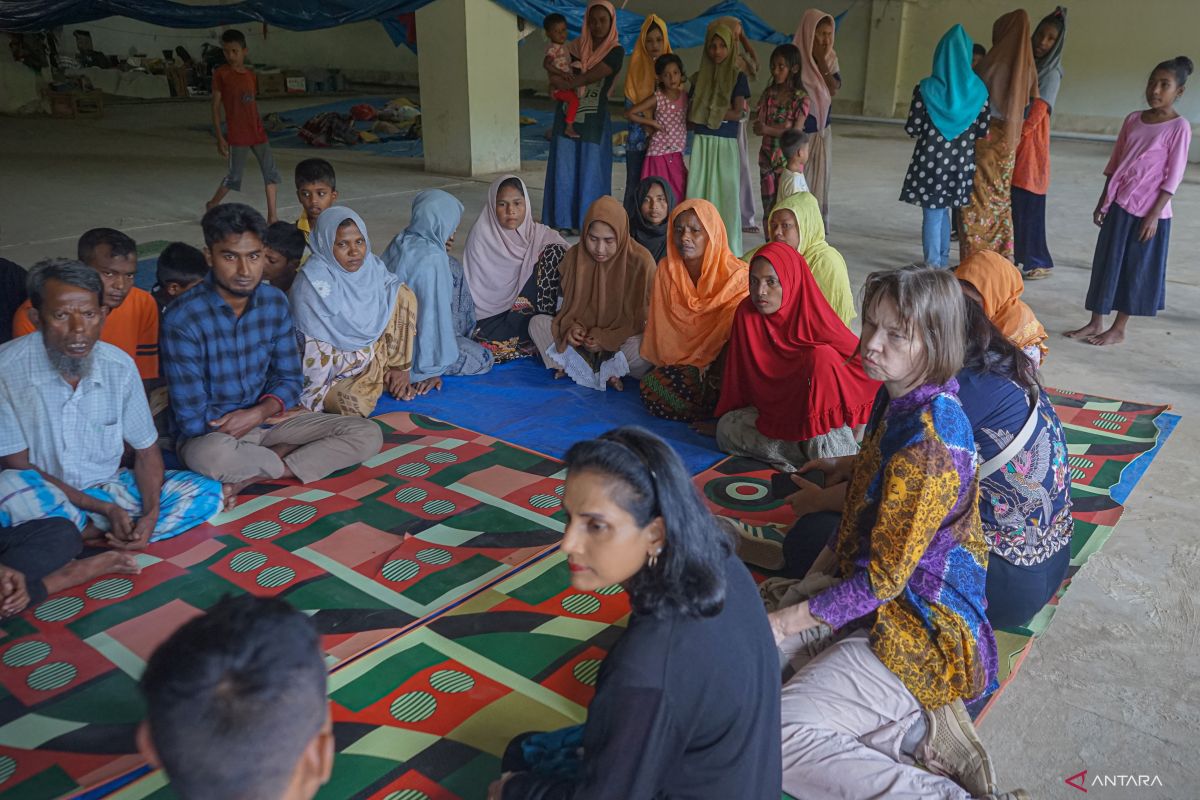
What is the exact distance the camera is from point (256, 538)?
2.94m

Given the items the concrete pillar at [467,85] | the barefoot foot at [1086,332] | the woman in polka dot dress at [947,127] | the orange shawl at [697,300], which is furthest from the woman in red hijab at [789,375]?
the concrete pillar at [467,85]

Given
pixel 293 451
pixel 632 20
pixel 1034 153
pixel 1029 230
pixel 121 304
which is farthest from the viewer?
pixel 632 20

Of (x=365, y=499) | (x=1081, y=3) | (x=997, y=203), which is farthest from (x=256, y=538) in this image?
(x=1081, y=3)

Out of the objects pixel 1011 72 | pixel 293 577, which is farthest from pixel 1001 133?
pixel 293 577

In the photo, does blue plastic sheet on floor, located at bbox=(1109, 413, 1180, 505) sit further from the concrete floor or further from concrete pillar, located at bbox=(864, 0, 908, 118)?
concrete pillar, located at bbox=(864, 0, 908, 118)

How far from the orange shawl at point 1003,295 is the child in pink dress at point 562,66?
4.14 metres

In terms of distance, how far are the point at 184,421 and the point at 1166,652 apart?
2.98 meters

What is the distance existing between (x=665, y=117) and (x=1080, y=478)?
408 centimetres

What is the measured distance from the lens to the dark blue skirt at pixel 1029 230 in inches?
241

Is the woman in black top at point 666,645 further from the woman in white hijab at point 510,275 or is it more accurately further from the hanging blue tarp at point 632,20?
the hanging blue tarp at point 632,20

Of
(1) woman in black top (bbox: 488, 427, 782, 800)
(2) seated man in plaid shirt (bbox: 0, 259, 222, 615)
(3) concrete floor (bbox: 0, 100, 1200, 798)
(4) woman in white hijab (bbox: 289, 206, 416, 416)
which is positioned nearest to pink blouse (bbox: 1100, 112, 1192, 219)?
(3) concrete floor (bbox: 0, 100, 1200, 798)

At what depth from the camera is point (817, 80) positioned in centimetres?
675

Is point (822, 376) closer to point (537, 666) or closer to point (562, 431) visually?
point (562, 431)

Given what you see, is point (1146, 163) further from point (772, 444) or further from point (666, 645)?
point (666, 645)
